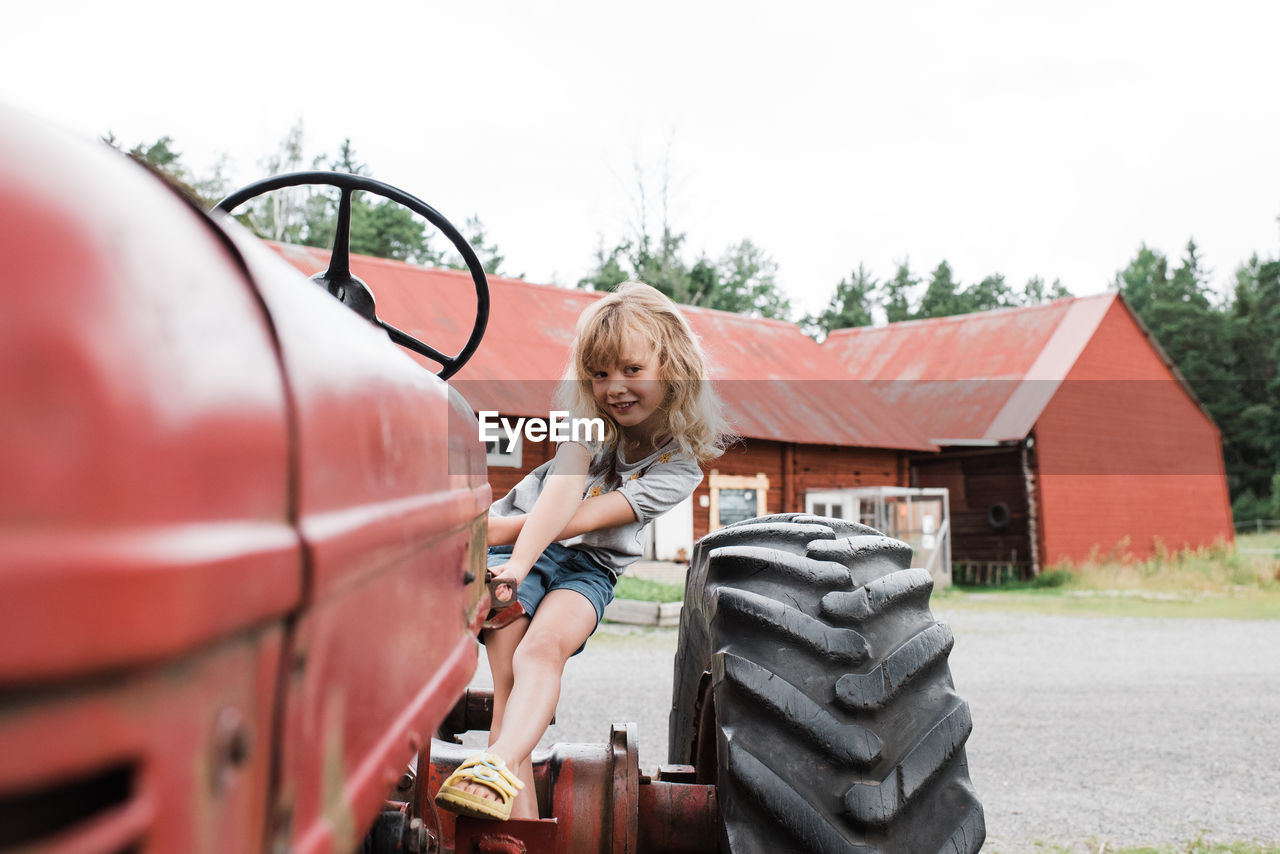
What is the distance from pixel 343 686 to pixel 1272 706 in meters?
6.63

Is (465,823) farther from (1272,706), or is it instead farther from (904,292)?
(904,292)

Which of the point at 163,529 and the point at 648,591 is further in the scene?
the point at 648,591

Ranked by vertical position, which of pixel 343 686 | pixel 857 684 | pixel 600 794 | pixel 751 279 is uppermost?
pixel 751 279

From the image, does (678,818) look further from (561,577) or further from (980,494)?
(980,494)

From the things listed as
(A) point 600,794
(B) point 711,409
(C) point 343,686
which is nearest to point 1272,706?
(B) point 711,409

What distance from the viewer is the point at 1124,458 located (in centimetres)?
2016

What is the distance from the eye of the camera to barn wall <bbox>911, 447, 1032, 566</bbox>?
59.9 feet

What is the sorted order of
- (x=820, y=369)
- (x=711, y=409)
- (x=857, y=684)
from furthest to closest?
(x=820, y=369)
(x=711, y=409)
(x=857, y=684)

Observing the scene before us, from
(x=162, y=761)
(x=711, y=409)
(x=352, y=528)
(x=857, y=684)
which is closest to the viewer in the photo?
(x=162, y=761)

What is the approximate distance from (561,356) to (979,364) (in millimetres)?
9515

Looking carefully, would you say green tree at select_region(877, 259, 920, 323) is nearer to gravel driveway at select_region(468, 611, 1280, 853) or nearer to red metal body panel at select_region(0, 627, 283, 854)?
gravel driveway at select_region(468, 611, 1280, 853)

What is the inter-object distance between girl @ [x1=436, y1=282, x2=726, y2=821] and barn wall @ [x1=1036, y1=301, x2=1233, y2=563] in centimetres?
1728

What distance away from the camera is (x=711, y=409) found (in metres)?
2.37

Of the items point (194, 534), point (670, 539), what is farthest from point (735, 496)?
point (194, 534)
